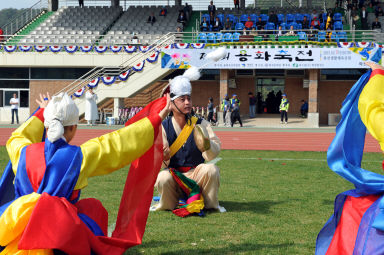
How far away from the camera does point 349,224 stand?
4137 mm

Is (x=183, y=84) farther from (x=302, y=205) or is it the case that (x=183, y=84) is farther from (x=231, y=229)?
(x=302, y=205)

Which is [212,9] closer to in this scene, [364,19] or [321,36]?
[321,36]

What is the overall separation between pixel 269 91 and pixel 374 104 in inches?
1243

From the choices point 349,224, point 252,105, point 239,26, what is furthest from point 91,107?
point 349,224

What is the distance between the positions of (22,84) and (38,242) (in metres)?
33.8

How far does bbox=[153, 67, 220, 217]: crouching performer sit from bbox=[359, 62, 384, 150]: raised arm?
2.53m

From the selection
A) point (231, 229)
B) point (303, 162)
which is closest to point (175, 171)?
point (231, 229)

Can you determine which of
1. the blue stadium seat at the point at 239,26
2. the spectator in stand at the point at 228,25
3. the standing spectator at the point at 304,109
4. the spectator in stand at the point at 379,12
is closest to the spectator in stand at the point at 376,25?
A: the spectator in stand at the point at 379,12

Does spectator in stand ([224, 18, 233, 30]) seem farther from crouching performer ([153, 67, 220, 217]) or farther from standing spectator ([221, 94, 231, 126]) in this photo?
crouching performer ([153, 67, 220, 217])

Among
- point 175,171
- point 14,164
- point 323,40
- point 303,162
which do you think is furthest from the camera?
point 323,40

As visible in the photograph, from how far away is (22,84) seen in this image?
3559 cm

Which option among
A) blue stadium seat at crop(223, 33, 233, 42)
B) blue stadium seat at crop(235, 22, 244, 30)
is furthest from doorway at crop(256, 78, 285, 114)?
blue stadium seat at crop(223, 33, 233, 42)

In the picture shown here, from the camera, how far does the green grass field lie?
543 cm

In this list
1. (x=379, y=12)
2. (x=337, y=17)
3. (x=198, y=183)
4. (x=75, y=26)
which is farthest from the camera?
(x=75, y=26)
